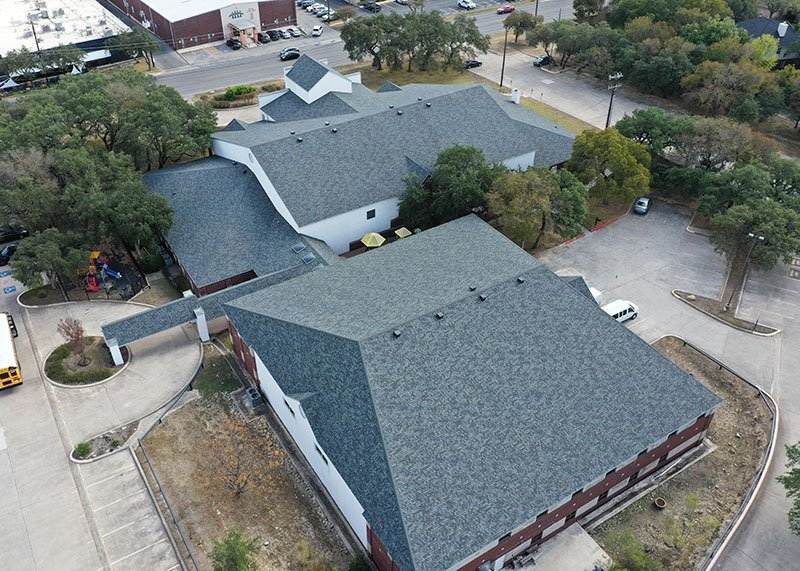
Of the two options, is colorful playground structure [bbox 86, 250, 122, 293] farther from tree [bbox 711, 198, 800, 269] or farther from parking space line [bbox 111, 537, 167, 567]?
tree [bbox 711, 198, 800, 269]

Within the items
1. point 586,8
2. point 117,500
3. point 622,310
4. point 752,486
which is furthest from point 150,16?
point 752,486

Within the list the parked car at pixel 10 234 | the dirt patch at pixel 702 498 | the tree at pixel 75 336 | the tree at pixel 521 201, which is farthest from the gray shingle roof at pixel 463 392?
the parked car at pixel 10 234

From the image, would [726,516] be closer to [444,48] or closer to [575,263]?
[575,263]

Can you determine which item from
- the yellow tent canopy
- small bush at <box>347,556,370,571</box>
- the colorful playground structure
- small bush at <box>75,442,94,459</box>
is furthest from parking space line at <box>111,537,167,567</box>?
the yellow tent canopy

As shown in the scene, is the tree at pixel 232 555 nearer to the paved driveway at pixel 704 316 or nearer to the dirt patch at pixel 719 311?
the paved driveway at pixel 704 316

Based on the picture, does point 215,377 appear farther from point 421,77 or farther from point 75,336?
point 421,77
